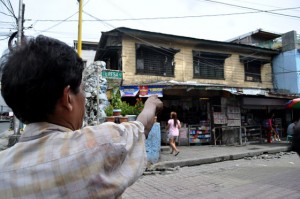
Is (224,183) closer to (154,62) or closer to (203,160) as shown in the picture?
(203,160)

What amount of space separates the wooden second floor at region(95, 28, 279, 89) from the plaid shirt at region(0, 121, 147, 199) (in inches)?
531

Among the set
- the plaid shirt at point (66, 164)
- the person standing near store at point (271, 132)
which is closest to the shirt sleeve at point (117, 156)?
the plaid shirt at point (66, 164)

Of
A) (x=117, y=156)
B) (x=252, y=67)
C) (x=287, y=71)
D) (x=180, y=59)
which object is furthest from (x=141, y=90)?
(x=287, y=71)

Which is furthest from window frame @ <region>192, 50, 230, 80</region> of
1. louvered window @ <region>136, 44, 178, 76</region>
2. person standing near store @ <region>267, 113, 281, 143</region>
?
person standing near store @ <region>267, 113, 281, 143</region>

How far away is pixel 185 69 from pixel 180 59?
0.66 m

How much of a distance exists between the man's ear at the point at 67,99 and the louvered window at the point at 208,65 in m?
15.9

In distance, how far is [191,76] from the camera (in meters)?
16.6

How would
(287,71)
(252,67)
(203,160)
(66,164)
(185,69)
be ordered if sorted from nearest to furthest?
1. (66,164)
2. (203,160)
3. (185,69)
4. (252,67)
5. (287,71)

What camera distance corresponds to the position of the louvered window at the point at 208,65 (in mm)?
16828

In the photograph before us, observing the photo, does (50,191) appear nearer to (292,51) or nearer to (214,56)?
(214,56)

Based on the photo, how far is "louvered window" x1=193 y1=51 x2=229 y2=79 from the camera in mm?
16828

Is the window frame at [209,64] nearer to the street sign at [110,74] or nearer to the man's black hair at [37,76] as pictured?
the street sign at [110,74]

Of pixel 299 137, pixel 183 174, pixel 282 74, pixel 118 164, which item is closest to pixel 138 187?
pixel 183 174

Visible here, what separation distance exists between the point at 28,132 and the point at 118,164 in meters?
0.37
